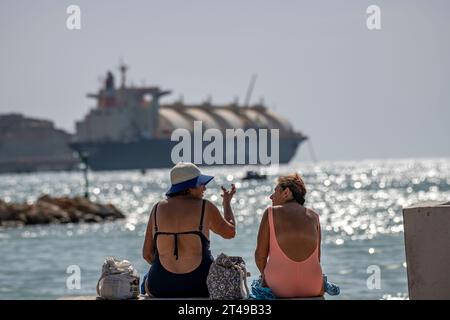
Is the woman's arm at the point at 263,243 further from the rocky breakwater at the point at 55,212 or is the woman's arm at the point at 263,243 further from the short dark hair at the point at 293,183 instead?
the rocky breakwater at the point at 55,212

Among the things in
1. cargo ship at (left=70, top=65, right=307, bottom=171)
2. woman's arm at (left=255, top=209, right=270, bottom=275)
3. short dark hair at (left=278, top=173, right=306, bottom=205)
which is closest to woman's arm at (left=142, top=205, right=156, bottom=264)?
woman's arm at (left=255, top=209, right=270, bottom=275)

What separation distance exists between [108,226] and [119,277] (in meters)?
35.9

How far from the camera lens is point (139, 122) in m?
156

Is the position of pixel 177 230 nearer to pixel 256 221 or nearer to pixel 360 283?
pixel 360 283

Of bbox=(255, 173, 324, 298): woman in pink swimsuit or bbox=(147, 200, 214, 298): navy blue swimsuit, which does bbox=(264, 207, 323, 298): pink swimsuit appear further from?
bbox=(147, 200, 214, 298): navy blue swimsuit

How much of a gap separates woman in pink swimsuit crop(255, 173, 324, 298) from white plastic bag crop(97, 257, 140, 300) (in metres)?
0.59

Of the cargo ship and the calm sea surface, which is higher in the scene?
the cargo ship

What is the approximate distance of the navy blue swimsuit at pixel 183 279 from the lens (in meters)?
5.58

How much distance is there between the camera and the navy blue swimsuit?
18.3 ft

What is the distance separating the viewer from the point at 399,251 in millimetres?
26906

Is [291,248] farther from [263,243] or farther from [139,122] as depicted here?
[139,122]

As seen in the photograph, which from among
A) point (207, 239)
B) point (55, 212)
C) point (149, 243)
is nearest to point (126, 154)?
point (55, 212)
